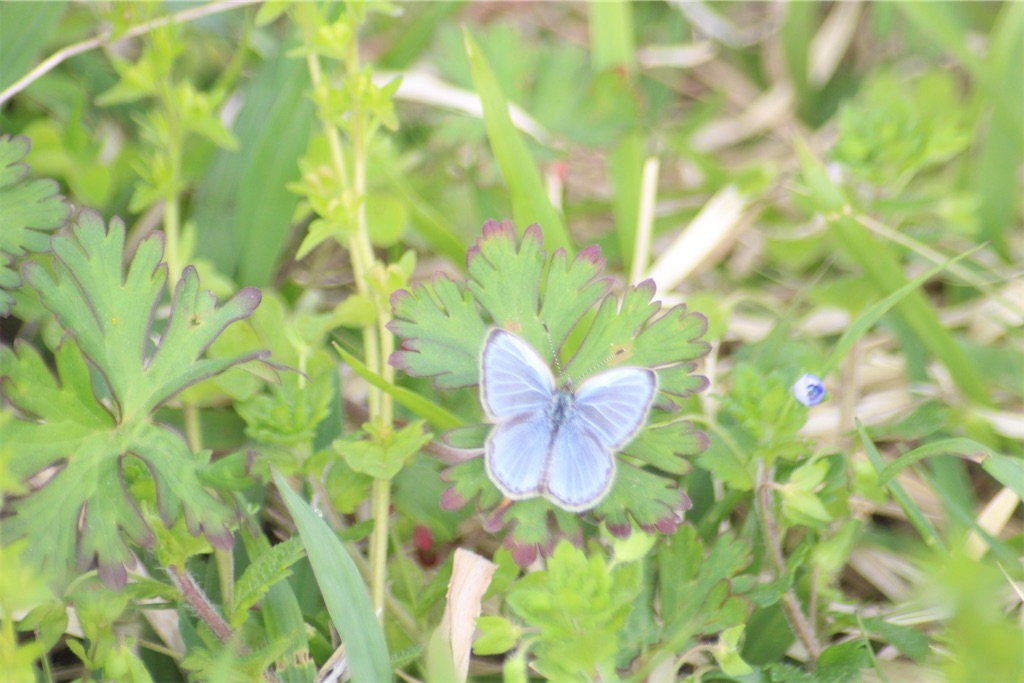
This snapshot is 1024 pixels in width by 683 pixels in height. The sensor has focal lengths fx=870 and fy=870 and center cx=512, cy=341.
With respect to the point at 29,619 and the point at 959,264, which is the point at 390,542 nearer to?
the point at 29,619

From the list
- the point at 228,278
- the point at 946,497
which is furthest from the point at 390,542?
the point at 946,497

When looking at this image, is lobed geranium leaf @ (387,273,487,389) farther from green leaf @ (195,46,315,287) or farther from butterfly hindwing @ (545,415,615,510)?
green leaf @ (195,46,315,287)

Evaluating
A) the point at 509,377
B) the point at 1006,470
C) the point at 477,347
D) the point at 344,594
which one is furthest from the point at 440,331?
the point at 1006,470

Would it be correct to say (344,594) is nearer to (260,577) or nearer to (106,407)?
(260,577)

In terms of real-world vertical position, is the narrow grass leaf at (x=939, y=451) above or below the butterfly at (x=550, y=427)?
below

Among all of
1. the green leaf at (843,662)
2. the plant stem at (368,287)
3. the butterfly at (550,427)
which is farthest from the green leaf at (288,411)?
the green leaf at (843,662)

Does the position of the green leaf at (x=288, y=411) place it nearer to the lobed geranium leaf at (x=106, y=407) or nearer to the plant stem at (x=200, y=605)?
the lobed geranium leaf at (x=106, y=407)
